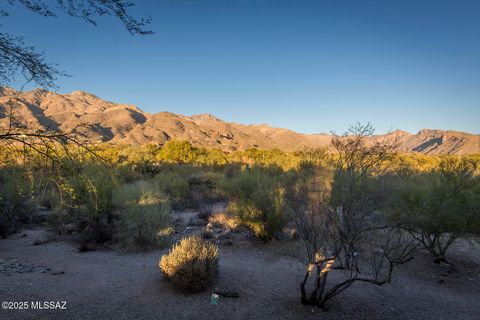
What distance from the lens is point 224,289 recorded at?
675cm

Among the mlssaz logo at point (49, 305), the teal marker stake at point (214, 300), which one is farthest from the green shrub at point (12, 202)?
the teal marker stake at point (214, 300)

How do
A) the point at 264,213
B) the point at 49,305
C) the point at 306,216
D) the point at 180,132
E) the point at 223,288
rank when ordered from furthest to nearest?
the point at 180,132 → the point at 264,213 → the point at 306,216 → the point at 223,288 → the point at 49,305

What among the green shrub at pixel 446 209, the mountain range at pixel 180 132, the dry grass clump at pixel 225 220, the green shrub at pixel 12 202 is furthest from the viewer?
the mountain range at pixel 180 132

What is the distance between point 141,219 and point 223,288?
495 centimetres

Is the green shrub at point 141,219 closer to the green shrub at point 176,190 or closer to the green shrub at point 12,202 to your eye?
the green shrub at point 12,202

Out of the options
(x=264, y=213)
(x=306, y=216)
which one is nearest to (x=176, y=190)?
(x=264, y=213)

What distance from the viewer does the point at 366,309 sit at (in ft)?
20.8

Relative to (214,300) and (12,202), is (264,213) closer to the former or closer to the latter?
(214,300)

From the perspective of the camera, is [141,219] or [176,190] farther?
[176,190]

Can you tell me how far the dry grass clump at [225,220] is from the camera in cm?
1270

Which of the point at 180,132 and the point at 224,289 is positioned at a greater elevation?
the point at 180,132

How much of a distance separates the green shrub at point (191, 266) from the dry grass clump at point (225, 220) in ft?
16.9

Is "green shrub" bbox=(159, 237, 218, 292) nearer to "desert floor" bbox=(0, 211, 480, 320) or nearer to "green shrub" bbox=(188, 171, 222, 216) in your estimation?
"desert floor" bbox=(0, 211, 480, 320)

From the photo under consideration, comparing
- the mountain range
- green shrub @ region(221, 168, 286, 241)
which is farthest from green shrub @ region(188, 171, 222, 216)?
the mountain range
